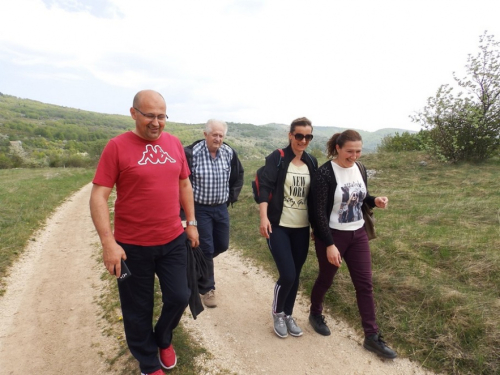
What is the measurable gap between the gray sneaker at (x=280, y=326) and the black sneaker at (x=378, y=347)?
968mm

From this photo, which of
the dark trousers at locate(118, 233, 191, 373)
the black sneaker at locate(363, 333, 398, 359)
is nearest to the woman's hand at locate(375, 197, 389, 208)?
the black sneaker at locate(363, 333, 398, 359)

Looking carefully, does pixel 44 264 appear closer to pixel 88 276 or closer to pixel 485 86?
pixel 88 276

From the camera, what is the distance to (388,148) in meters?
26.4

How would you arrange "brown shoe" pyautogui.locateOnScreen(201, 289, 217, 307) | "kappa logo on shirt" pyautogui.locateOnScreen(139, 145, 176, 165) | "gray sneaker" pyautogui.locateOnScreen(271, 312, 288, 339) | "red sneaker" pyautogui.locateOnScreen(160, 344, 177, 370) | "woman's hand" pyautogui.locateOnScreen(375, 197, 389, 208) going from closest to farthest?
"kappa logo on shirt" pyautogui.locateOnScreen(139, 145, 176, 165), "red sneaker" pyautogui.locateOnScreen(160, 344, 177, 370), "woman's hand" pyautogui.locateOnScreen(375, 197, 389, 208), "gray sneaker" pyautogui.locateOnScreen(271, 312, 288, 339), "brown shoe" pyautogui.locateOnScreen(201, 289, 217, 307)

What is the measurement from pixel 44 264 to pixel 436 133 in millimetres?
16805

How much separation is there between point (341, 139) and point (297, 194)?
2.62 ft

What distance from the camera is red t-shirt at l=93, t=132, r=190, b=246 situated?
98.7 inches

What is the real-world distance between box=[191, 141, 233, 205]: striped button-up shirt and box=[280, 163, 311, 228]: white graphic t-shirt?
1.28m

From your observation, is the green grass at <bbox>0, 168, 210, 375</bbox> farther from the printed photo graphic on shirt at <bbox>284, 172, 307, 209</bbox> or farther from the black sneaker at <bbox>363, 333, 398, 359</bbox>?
the printed photo graphic on shirt at <bbox>284, 172, 307, 209</bbox>

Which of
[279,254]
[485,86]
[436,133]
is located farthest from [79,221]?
[485,86]

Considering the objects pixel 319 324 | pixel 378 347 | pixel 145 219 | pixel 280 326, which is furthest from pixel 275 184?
pixel 378 347

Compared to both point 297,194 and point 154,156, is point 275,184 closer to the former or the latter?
point 297,194

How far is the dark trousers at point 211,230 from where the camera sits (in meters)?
4.34

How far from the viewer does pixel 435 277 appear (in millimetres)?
4660
